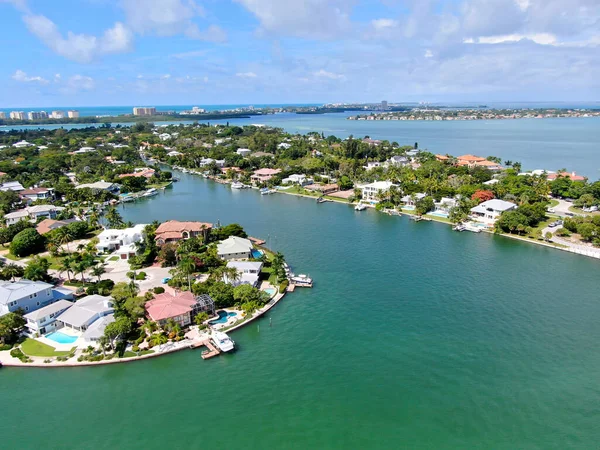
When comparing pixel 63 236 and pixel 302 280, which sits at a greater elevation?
pixel 63 236

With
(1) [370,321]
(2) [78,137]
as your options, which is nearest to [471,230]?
(1) [370,321]

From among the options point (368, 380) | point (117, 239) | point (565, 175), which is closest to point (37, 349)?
point (117, 239)

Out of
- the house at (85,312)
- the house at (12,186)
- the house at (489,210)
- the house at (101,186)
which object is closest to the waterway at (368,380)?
the house at (85,312)

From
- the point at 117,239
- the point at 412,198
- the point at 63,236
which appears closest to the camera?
the point at 63,236

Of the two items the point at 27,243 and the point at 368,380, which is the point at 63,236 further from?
the point at 368,380

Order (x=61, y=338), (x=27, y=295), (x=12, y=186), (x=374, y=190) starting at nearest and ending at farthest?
(x=61, y=338)
(x=27, y=295)
(x=374, y=190)
(x=12, y=186)

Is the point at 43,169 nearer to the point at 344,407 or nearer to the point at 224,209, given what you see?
the point at 224,209
